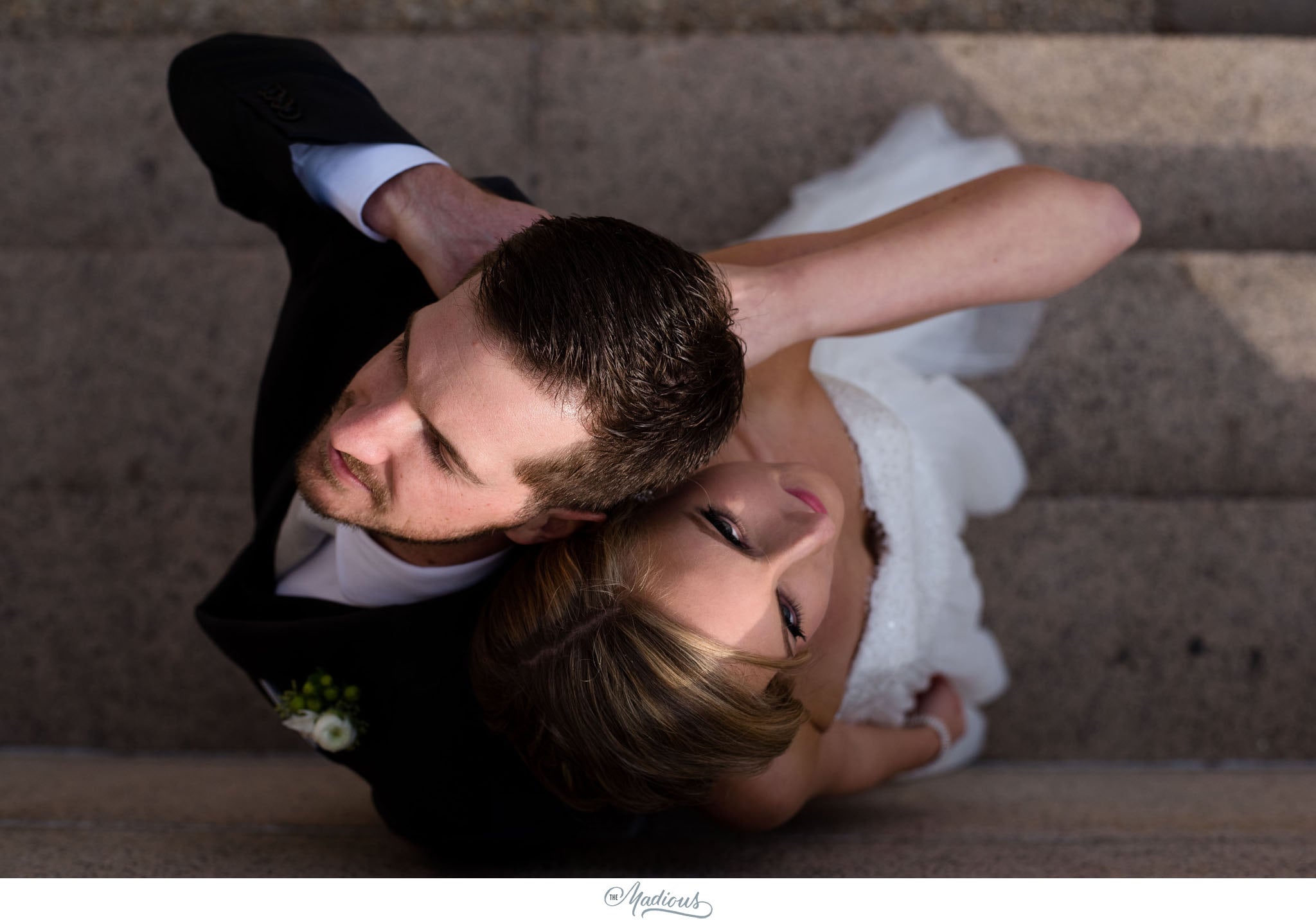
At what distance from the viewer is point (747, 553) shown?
1.50 m

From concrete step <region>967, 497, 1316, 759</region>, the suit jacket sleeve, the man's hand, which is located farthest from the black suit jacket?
concrete step <region>967, 497, 1316, 759</region>

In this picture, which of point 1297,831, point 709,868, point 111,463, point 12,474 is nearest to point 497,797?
point 709,868

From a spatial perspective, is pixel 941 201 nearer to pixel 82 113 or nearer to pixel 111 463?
pixel 111 463

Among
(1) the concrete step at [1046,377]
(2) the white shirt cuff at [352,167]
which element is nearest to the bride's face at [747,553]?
(2) the white shirt cuff at [352,167]

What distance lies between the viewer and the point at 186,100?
6.06ft

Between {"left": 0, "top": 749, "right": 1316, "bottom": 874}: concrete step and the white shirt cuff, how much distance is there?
1.13 metres

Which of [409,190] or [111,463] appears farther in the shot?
[111,463]

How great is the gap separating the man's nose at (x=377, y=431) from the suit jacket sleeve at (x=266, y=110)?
0.60 m

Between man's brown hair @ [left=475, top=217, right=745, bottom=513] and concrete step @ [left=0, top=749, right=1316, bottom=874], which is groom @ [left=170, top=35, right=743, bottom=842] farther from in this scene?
concrete step @ [left=0, top=749, right=1316, bottom=874]

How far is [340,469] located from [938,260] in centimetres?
112

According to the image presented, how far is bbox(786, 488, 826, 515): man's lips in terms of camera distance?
1625 millimetres

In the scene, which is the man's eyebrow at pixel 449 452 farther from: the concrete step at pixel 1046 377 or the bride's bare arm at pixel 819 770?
the concrete step at pixel 1046 377
